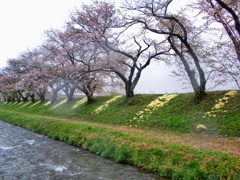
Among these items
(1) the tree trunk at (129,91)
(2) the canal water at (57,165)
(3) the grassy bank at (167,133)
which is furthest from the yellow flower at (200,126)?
(1) the tree trunk at (129,91)

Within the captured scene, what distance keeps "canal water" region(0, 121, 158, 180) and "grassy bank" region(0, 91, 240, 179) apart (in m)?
0.77

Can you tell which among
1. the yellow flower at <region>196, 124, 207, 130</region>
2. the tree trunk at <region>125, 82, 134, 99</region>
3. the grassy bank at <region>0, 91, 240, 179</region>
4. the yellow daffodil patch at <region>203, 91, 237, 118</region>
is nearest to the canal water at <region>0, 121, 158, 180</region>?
the grassy bank at <region>0, 91, 240, 179</region>

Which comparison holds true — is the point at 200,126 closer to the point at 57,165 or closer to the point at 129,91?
the point at 57,165

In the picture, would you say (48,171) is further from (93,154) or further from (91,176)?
(93,154)

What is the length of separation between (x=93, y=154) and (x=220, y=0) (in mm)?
11002

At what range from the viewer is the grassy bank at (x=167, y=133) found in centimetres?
948

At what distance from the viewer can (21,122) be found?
94.5 ft

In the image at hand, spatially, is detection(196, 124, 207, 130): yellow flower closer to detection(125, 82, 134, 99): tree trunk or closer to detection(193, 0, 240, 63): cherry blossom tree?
detection(193, 0, 240, 63): cherry blossom tree

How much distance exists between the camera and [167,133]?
52.5 feet

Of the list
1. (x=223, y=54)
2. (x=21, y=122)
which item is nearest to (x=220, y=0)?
(x=223, y=54)

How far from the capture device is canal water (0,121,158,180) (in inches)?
403

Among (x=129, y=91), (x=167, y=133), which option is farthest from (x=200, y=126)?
(x=129, y=91)

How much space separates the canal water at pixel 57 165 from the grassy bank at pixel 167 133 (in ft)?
2.51

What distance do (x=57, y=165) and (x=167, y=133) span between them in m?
7.52
